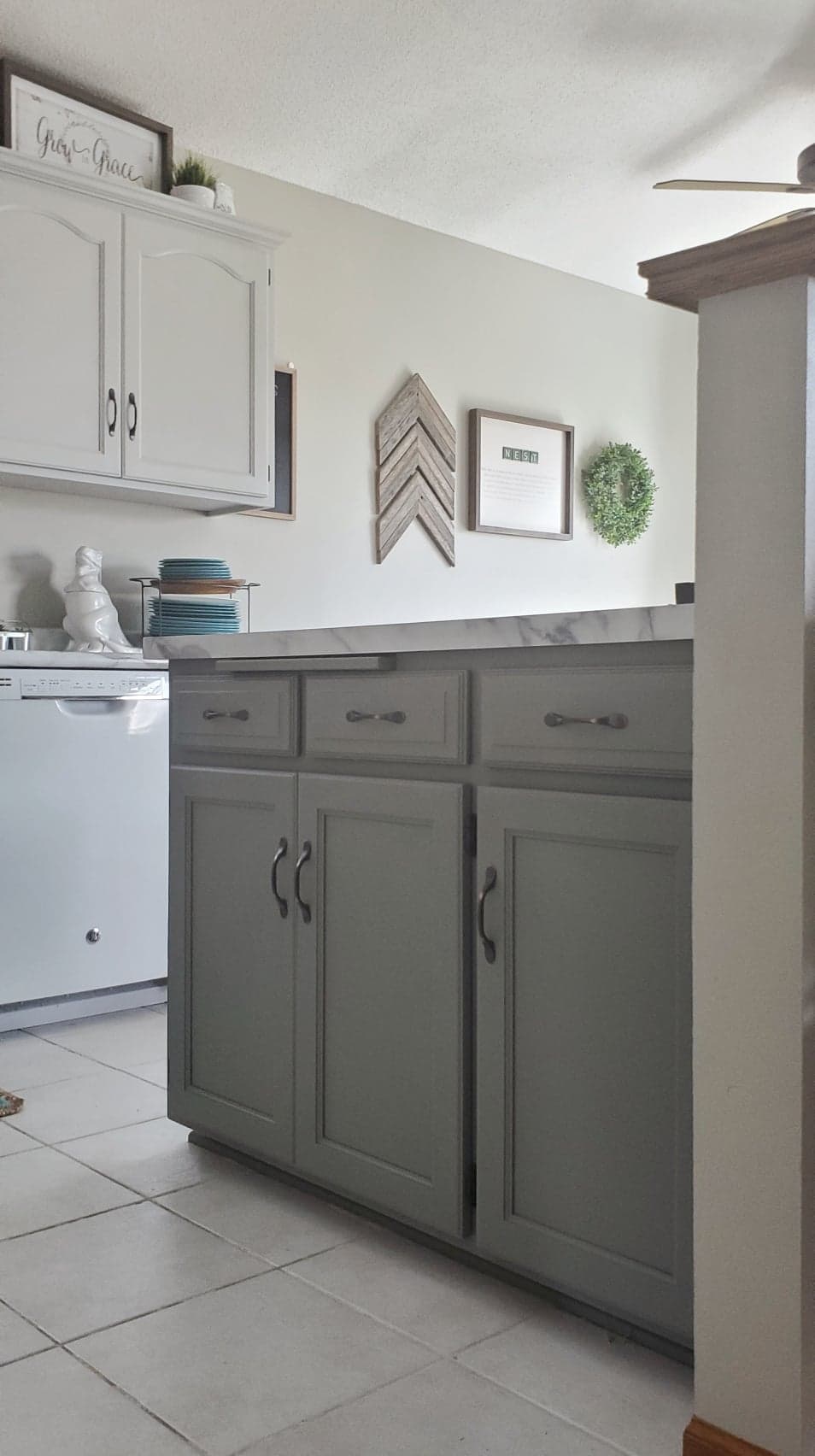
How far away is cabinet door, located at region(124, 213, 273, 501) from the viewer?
11.6 ft

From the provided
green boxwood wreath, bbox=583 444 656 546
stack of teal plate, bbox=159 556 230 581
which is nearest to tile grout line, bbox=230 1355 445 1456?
stack of teal plate, bbox=159 556 230 581

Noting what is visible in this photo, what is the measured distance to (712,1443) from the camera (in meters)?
1.27

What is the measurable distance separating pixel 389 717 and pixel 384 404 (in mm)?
3038

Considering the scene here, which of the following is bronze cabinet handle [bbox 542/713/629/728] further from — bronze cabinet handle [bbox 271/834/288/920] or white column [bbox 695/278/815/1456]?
bronze cabinet handle [bbox 271/834/288/920]

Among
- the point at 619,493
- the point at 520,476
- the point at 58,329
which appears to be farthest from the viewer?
the point at 619,493

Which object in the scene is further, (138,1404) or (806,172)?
(806,172)

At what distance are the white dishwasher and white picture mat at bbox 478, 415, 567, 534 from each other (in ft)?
6.69

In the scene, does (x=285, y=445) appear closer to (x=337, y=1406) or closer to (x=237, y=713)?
(x=237, y=713)

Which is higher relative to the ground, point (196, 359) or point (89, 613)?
point (196, 359)

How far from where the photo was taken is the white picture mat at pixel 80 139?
3.45 m

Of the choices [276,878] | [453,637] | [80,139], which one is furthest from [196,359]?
[453,637]

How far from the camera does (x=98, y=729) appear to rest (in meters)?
3.30

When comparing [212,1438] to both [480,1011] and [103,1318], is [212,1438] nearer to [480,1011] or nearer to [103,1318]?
[103,1318]

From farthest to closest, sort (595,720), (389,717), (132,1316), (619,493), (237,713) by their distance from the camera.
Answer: (619,493)
(237,713)
(389,717)
(132,1316)
(595,720)
